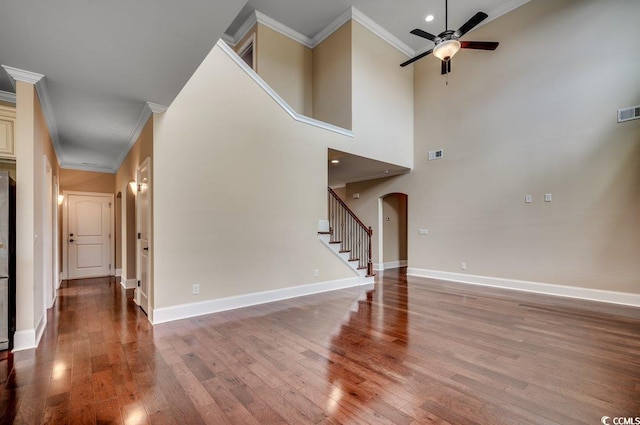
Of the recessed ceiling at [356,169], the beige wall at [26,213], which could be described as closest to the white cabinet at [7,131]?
the beige wall at [26,213]

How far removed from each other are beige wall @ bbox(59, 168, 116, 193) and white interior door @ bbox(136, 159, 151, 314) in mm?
3668

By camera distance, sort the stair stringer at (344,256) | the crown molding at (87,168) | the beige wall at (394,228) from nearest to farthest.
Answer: the stair stringer at (344,256), the crown molding at (87,168), the beige wall at (394,228)

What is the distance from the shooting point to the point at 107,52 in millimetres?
2643

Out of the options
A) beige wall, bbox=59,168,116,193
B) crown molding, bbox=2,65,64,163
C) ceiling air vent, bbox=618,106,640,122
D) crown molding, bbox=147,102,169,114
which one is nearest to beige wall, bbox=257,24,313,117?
crown molding, bbox=147,102,169,114

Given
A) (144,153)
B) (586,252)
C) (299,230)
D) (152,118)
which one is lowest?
(586,252)

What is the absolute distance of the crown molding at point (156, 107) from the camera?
368cm

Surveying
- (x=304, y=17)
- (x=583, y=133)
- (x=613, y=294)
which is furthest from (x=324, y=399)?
(x=304, y=17)

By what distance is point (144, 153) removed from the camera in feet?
14.0

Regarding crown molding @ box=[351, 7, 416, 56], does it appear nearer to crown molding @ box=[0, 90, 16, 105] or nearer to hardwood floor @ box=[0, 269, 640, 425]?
crown molding @ box=[0, 90, 16, 105]

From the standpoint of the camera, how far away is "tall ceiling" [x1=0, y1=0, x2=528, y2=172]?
2.14 metres

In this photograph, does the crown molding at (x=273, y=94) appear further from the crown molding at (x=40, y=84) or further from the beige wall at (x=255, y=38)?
the crown molding at (x=40, y=84)

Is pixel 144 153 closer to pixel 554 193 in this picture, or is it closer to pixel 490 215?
pixel 490 215

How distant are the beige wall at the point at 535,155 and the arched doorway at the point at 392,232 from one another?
1129mm

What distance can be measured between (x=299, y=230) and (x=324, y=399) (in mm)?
3279
